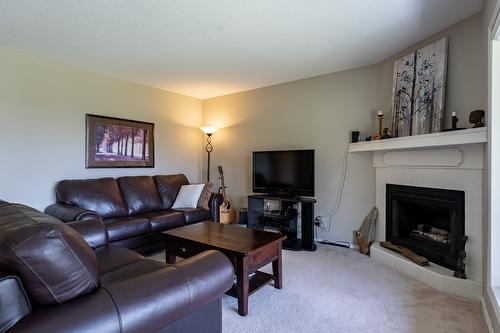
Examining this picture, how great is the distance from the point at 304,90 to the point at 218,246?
2755 millimetres

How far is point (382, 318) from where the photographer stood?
6.30ft

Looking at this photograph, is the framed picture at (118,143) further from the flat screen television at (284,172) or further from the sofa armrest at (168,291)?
the sofa armrest at (168,291)

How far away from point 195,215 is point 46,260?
2.77 meters

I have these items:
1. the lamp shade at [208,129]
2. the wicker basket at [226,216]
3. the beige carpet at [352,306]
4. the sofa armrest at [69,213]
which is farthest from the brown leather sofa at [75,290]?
the lamp shade at [208,129]

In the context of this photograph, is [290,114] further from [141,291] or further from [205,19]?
[141,291]

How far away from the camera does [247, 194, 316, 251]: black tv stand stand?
347 centimetres

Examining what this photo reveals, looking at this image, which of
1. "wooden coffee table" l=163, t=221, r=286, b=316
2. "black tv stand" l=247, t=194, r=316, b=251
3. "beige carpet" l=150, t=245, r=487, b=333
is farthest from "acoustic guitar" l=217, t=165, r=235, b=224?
"beige carpet" l=150, t=245, r=487, b=333

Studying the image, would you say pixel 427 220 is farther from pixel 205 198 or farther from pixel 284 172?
pixel 205 198

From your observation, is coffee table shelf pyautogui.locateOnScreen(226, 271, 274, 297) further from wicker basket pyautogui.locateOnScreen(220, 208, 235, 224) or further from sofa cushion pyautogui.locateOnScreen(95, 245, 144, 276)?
wicker basket pyautogui.locateOnScreen(220, 208, 235, 224)

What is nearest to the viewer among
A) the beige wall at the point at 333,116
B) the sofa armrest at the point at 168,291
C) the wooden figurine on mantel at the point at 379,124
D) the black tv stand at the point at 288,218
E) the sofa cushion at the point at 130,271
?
the sofa armrest at the point at 168,291

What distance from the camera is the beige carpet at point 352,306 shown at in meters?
1.83

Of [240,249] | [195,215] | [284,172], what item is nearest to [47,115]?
[195,215]

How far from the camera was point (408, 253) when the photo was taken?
276 centimetres

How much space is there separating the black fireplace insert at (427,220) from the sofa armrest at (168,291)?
2178 mm
